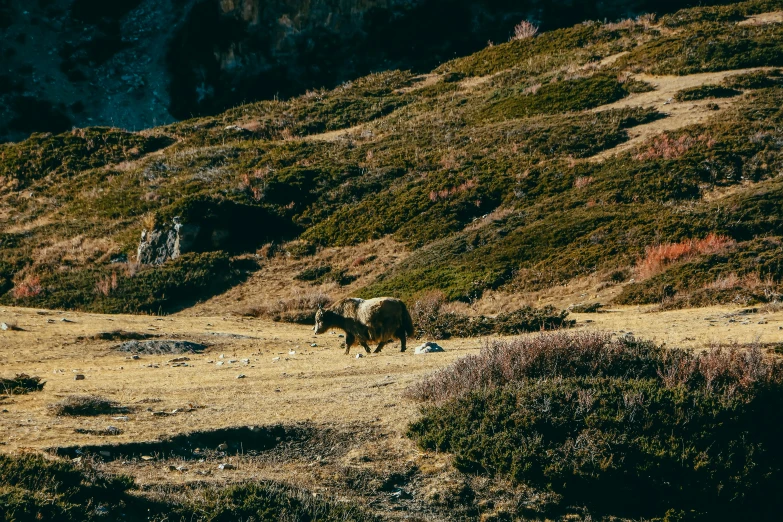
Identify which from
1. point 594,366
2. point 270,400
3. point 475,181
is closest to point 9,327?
point 270,400

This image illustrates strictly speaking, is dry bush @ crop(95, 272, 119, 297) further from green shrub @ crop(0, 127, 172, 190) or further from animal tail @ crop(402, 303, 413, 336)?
green shrub @ crop(0, 127, 172, 190)

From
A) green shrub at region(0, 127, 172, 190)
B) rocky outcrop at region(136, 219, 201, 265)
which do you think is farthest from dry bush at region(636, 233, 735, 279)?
green shrub at region(0, 127, 172, 190)

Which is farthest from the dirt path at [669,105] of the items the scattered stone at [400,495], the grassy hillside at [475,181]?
the scattered stone at [400,495]

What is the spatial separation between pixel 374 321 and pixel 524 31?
173 feet

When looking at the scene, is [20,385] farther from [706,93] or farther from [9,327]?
[706,93]

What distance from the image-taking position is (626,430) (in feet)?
32.8

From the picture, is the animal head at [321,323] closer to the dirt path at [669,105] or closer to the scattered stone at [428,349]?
the scattered stone at [428,349]

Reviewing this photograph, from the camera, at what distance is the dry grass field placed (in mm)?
9359

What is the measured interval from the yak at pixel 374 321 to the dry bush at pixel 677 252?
9783 mm

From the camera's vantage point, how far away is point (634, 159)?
36.2m

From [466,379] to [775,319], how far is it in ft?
28.2

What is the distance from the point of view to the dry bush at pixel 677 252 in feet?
82.4

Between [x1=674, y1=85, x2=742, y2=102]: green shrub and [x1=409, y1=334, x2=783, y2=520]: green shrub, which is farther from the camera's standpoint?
[x1=674, y1=85, x2=742, y2=102]: green shrub

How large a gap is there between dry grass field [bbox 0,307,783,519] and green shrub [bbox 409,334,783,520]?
577 millimetres
